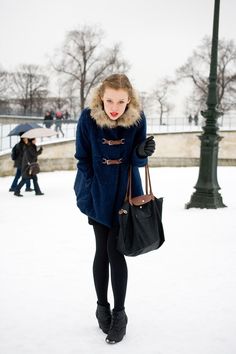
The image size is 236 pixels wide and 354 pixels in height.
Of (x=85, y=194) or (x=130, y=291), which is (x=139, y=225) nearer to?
(x=85, y=194)

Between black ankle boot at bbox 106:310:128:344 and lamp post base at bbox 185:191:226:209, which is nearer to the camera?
black ankle boot at bbox 106:310:128:344

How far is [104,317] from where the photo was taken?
3.12 m

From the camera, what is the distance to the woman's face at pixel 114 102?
2881mm

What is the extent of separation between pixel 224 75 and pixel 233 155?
24.0 metres

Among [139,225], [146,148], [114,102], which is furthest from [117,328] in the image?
[114,102]

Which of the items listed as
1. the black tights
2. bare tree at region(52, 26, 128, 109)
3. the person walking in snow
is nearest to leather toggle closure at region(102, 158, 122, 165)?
the person walking in snow

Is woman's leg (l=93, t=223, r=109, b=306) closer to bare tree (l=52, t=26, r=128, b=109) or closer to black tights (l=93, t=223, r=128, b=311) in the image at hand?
black tights (l=93, t=223, r=128, b=311)

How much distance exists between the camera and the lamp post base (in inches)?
325

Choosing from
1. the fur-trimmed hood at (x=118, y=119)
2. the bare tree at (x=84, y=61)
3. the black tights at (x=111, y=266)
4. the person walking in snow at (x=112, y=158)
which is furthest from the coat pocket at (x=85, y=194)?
the bare tree at (x=84, y=61)

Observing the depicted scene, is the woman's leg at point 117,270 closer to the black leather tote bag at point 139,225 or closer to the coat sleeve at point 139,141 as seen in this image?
the black leather tote bag at point 139,225

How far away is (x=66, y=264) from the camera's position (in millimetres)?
4719

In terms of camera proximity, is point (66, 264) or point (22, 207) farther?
point (22, 207)

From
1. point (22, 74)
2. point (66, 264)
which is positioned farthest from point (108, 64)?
point (66, 264)

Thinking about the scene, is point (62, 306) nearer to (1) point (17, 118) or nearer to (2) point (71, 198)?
(2) point (71, 198)
